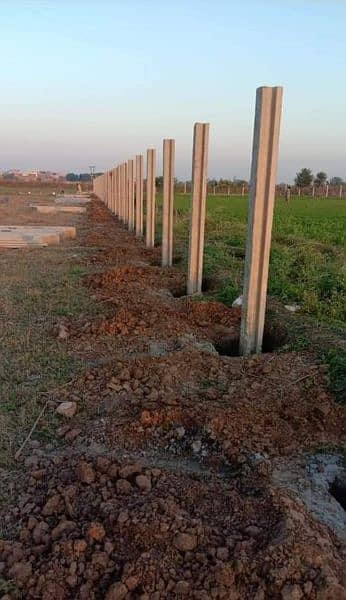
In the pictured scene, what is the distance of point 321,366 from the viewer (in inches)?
142

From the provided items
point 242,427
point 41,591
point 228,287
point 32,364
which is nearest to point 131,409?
point 242,427

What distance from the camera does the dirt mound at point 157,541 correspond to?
1.71m

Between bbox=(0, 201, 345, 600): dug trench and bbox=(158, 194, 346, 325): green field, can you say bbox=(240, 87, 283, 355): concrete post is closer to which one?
bbox=(0, 201, 345, 600): dug trench

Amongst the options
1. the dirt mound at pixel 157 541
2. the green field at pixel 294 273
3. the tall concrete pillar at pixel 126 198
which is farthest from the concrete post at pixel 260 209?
the tall concrete pillar at pixel 126 198

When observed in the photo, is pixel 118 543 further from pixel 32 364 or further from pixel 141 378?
pixel 32 364

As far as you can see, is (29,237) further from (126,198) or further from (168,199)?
(126,198)

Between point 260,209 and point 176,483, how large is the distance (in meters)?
2.32

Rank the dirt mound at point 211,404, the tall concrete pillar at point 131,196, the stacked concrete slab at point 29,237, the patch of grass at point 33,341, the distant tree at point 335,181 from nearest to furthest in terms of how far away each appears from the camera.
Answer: the dirt mound at point 211,404 < the patch of grass at point 33,341 < the stacked concrete slab at point 29,237 < the tall concrete pillar at point 131,196 < the distant tree at point 335,181

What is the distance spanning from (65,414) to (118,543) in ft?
4.02

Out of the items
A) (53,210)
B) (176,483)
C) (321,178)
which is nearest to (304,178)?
(321,178)

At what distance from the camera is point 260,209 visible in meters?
3.85

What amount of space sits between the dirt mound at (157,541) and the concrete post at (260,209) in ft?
6.26

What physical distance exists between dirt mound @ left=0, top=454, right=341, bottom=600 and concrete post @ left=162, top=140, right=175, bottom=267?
19.1ft

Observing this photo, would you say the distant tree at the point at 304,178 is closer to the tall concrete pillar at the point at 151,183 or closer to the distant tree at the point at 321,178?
the distant tree at the point at 321,178
